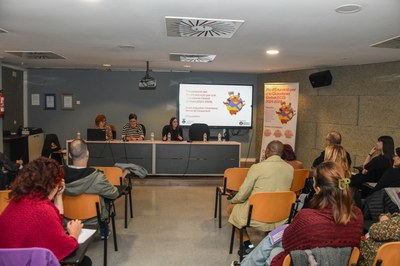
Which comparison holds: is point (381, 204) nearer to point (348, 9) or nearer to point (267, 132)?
point (348, 9)

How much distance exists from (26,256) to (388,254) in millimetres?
1965

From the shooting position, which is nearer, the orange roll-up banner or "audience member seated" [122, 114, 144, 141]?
"audience member seated" [122, 114, 144, 141]

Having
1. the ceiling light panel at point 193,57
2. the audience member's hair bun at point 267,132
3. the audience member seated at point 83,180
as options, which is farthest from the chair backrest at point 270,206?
the audience member's hair bun at point 267,132

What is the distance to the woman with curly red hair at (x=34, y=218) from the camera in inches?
68.3

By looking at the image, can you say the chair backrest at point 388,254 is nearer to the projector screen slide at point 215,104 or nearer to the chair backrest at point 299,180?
the chair backrest at point 299,180

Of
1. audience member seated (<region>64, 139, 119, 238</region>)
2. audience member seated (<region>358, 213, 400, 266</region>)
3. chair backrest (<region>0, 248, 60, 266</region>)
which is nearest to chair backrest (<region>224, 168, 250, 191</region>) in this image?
audience member seated (<region>64, 139, 119, 238</region>)

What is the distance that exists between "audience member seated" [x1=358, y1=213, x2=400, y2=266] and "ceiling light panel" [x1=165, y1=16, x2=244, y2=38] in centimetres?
206

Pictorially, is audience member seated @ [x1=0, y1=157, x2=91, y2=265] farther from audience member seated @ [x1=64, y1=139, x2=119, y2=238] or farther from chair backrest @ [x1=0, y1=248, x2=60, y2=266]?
audience member seated @ [x1=64, y1=139, x2=119, y2=238]

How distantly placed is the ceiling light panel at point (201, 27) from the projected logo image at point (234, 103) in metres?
4.70

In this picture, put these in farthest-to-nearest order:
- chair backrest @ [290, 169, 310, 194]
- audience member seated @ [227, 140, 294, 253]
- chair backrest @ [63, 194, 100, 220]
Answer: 1. chair backrest @ [290, 169, 310, 194]
2. audience member seated @ [227, 140, 294, 253]
3. chair backrest @ [63, 194, 100, 220]

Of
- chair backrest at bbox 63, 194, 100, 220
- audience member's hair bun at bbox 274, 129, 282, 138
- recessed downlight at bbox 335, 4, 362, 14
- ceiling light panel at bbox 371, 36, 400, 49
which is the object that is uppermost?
ceiling light panel at bbox 371, 36, 400, 49

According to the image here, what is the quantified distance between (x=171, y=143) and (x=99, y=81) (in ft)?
10.7

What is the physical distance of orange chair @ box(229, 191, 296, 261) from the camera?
2.90 meters

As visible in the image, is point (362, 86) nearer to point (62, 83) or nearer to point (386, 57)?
point (386, 57)
